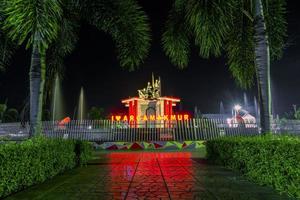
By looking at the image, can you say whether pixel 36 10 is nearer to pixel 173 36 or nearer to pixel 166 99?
pixel 173 36

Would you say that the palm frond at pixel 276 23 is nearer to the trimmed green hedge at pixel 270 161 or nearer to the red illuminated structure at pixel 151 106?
the trimmed green hedge at pixel 270 161

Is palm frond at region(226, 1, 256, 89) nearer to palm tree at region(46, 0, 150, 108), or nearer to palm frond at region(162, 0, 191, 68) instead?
palm frond at region(162, 0, 191, 68)

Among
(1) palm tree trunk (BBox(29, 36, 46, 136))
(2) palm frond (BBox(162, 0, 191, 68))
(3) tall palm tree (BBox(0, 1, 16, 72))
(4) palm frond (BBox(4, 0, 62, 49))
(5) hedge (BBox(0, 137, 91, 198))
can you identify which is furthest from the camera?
(2) palm frond (BBox(162, 0, 191, 68))

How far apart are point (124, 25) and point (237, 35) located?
4224mm

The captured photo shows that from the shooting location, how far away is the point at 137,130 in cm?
2138

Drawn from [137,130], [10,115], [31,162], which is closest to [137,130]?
[137,130]

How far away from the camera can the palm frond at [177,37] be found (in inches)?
483

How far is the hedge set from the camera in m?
5.66

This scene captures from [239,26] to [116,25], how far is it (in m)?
4.51

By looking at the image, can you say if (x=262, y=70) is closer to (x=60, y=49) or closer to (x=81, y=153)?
(x=81, y=153)

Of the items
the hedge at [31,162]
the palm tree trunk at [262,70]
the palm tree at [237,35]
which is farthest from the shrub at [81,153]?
the palm tree trunk at [262,70]

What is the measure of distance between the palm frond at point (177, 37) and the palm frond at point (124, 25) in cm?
175

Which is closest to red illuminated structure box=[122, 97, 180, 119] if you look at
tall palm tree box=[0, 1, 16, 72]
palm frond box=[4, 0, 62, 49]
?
tall palm tree box=[0, 1, 16, 72]

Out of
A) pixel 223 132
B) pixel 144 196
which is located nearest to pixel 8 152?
pixel 144 196
